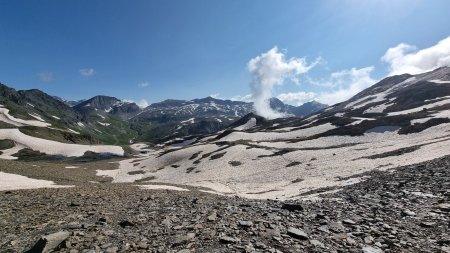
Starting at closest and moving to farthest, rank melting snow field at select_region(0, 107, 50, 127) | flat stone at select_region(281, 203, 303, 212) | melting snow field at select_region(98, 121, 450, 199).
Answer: flat stone at select_region(281, 203, 303, 212), melting snow field at select_region(98, 121, 450, 199), melting snow field at select_region(0, 107, 50, 127)

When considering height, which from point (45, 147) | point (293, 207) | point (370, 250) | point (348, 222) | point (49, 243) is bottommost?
point (370, 250)

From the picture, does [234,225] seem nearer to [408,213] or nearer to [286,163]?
[408,213]

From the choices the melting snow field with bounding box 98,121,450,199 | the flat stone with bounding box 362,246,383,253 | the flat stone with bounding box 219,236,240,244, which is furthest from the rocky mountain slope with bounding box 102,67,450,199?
the flat stone with bounding box 219,236,240,244

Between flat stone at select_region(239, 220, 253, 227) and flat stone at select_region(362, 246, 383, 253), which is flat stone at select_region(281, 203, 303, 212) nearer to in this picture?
flat stone at select_region(239, 220, 253, 227)

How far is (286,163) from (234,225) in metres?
49.0

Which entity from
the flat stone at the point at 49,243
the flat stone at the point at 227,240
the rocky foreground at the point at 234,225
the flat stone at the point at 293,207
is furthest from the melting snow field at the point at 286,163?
the flat stone at the point at 49,243

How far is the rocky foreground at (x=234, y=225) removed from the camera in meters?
10.3

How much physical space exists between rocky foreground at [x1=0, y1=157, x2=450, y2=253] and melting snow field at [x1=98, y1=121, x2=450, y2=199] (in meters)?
16.8

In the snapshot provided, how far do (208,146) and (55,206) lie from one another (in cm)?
6930

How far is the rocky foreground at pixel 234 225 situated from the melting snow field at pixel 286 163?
16.8 metres

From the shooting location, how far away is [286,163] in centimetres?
5950

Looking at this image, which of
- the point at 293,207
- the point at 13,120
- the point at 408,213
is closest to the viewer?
the point at 408,213

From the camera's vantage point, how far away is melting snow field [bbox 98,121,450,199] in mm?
40000

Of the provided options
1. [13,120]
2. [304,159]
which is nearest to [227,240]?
[304,159]
